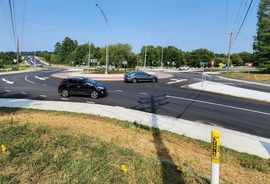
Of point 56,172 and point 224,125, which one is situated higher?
point 56,172

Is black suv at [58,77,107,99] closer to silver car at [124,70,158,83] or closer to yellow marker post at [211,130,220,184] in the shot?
silver car at [124,70,158,83]

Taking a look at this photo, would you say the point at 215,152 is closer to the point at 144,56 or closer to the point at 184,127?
the point at 184,127

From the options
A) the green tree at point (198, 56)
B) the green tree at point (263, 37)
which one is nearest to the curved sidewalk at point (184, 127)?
the green tree at point (263, 37)

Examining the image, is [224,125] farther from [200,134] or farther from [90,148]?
[90,148]

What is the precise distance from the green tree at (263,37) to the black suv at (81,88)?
159 feet

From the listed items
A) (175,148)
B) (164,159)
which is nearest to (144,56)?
(175,148)

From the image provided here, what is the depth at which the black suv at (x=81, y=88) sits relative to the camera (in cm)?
1656

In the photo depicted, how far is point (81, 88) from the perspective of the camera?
1681cm

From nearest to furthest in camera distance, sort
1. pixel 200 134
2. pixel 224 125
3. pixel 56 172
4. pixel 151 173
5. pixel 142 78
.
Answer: pixel 56 172 < pixel 151 173 < pixel 200 134 < pixel 224 125 < pixel 142 78

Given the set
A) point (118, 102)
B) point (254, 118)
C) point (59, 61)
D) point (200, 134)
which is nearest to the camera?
point (200, 134)

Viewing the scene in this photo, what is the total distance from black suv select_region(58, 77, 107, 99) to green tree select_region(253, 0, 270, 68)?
48543 millimetres

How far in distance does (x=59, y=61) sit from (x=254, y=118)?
142 metres

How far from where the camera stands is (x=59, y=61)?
140m

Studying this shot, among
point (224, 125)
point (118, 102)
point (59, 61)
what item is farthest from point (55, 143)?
point (59, 61)
